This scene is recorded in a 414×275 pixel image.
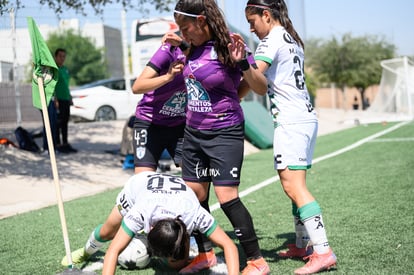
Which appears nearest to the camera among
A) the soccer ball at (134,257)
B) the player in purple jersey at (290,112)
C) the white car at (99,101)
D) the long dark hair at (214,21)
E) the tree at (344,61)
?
the long dark hair at (214,21)

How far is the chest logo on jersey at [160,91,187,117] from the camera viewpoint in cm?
541

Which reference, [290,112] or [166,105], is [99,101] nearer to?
[166,105]

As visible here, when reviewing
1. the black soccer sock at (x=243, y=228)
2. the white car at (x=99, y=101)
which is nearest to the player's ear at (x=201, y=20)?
the black soccer sock at (x=243, y=228)

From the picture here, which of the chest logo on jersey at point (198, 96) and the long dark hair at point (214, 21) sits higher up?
the long dark hair at point (214, 21)

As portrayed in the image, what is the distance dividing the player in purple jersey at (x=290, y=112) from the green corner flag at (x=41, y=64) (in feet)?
5.63

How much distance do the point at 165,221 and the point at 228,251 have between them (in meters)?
0.47

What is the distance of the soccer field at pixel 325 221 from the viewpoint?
192 inches

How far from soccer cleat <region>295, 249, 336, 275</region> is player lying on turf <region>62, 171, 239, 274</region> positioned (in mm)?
689

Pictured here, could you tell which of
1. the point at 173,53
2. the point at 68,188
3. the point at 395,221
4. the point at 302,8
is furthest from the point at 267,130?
the point at 173,53

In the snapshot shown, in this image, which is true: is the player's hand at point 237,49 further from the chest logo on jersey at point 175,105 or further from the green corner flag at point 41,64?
the green corner flag at point 41,64

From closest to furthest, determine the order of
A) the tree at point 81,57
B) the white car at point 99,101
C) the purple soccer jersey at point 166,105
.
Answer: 1. the purple soccer jersey at point 166,105
2. the white car at point 99,101
3. the tree at point 81,57

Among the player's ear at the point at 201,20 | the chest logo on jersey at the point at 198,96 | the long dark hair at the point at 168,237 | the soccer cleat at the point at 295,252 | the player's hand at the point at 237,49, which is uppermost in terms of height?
the player's ear at the point at 201,20

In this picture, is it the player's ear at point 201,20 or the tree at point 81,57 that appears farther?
the tree at point 81,57

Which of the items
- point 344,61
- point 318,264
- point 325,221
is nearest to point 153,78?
point 318,264
